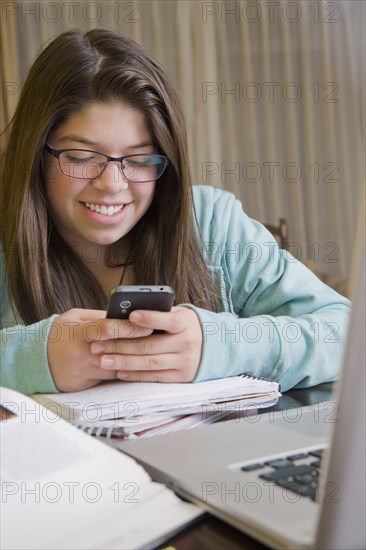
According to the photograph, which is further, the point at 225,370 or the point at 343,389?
the point at 225,370

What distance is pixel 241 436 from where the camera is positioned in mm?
642

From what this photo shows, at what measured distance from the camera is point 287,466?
0.54 m

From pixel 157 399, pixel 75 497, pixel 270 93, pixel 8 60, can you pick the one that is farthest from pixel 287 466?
pixel 8 60

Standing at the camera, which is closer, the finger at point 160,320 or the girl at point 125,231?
the finger at point 160,320

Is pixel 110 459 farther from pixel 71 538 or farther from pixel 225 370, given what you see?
pixel 225 370

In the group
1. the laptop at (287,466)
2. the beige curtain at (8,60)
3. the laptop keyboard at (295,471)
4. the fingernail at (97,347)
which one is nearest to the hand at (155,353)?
the fingernail at (97,347)

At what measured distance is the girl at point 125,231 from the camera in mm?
1006

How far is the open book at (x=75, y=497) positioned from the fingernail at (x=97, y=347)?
0.23 m

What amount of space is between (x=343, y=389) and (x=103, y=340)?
536 millimetres

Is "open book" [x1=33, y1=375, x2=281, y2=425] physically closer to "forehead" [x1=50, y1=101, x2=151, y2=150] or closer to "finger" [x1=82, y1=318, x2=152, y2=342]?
"finger" [x1=82, y1=318, x2=152, y2=342]

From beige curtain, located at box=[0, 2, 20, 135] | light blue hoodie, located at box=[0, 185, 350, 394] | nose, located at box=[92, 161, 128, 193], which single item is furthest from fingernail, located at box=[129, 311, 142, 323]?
beige curtain, located at box=[0, 2, 20, 135]

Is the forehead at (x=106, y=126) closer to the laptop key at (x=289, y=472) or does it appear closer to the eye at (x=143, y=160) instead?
the eye at (x=143, y=160)

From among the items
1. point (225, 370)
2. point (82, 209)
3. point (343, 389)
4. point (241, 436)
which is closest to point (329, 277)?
point (82, 209)

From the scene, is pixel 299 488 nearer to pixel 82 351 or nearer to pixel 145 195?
pixel 82 351
